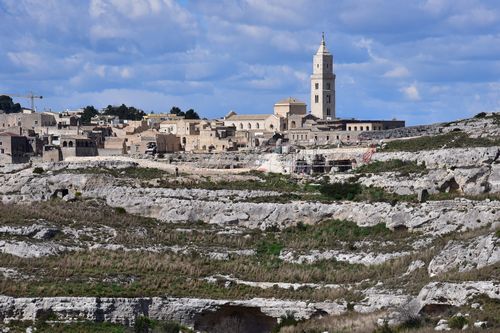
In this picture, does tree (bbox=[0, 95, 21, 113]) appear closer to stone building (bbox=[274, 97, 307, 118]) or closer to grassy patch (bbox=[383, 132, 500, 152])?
stone building (bbox=[274, 97, 307, 118])

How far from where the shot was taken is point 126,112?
155125mm

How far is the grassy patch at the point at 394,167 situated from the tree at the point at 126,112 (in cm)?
6681

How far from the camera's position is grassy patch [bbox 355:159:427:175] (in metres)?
82.4

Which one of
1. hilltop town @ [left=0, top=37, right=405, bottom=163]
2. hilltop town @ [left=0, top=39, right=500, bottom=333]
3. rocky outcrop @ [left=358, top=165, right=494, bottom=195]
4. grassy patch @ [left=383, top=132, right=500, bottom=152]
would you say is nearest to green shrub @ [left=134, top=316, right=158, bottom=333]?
hilltop town @ [left=0, top=39, right=500, bottom=333]

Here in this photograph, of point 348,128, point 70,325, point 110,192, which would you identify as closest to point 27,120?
point 348,128

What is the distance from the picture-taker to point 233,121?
4966 inches

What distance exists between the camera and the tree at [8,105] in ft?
528

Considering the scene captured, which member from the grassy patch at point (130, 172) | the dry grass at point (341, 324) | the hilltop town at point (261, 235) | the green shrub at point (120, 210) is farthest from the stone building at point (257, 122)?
the dry grass at point (341, 324)

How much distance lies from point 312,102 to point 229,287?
63.3m

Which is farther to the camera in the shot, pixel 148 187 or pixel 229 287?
pixel 148 187

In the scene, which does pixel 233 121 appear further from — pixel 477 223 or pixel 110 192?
pixel 477 223

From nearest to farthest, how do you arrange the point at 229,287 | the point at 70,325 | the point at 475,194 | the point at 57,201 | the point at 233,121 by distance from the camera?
1. the point at 70,325
2. the point at 229,287
3. the point at 475,194
4. the point at 57,201
5. the point at 233,121

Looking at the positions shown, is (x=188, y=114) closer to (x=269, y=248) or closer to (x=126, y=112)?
(x=126, y=112)

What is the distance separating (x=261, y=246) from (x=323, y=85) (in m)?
52.7
